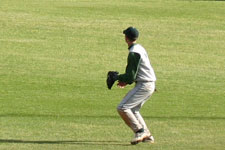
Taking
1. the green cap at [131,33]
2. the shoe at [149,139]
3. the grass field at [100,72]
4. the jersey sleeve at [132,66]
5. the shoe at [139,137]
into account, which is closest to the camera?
the jersey sleeve at [132,66]

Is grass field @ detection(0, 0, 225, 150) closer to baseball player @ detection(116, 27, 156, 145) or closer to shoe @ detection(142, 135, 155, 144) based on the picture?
shoe @ detection(142, 135, 155, 144)

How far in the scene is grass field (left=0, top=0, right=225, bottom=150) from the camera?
13641 mm

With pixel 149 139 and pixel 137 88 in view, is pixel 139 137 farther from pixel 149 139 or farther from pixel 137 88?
pixel 137 88

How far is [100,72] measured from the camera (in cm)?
2053

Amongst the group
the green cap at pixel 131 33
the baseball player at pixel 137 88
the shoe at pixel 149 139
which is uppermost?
the green cap at pixel 131 33

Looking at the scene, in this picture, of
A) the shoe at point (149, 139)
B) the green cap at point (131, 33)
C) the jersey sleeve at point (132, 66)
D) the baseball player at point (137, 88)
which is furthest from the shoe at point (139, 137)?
the green cap at point (131, 33)

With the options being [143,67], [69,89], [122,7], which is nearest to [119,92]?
[69,89]

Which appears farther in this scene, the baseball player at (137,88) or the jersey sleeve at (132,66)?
the baseball player at (137,88)

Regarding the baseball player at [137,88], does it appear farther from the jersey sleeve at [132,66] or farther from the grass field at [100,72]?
the grass field at [100,72]

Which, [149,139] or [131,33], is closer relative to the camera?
[131,33]

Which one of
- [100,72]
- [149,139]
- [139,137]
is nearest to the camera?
[139,137]

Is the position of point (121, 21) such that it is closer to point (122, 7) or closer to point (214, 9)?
point (122, 7)

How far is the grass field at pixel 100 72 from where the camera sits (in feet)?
44.8

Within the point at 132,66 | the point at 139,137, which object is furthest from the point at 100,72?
the point at 132,66
